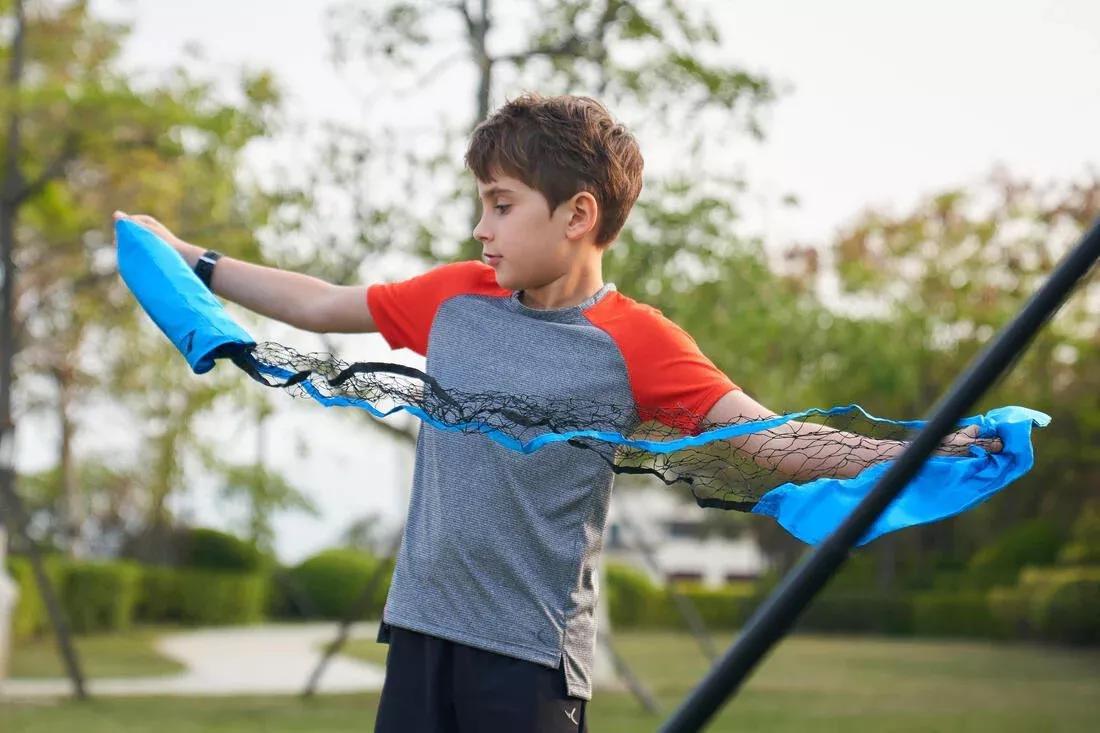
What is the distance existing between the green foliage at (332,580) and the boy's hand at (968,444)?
2272 centimetres

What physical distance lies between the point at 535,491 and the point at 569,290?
1.15ft

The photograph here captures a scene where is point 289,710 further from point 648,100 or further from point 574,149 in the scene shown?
point 574,149

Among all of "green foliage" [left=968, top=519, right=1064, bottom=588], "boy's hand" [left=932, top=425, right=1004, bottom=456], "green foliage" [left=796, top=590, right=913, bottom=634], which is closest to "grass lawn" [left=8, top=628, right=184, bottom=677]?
"boy's hand" [left=932, top=425, right=1004, bottom=456]

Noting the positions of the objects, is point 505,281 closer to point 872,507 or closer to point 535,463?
point 535,463

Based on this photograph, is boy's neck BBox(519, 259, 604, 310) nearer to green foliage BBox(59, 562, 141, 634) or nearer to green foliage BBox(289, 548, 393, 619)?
green foliage BBox(59, 562, 141, 634)

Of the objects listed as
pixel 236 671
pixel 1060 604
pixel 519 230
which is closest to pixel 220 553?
pixel 236 671

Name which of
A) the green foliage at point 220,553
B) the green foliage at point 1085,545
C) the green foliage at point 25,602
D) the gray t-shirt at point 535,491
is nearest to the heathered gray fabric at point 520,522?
the gray t-shirt at point 535,491

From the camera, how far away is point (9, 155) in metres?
11.5

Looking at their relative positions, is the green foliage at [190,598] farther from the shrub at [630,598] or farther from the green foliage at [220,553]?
the shrub at [630,598]

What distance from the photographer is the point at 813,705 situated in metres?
11.9

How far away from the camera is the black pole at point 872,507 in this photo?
1.45m

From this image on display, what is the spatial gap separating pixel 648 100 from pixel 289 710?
529 cm

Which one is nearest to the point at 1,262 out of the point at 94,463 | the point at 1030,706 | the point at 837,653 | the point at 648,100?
the point at 648,100

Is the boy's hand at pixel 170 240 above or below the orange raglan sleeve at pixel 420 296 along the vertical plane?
above
